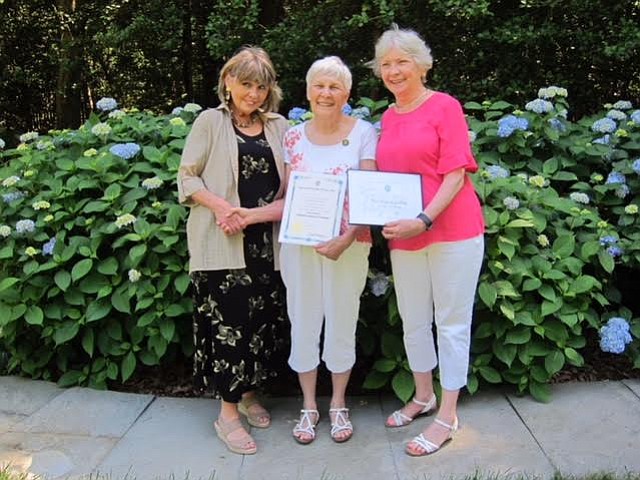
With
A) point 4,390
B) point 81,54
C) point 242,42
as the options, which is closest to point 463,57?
point 242,42

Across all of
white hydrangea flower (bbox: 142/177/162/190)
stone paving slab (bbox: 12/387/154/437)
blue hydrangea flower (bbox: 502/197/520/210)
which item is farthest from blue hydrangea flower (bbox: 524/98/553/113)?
stone paving slab (bbox: 12/387/154/437)

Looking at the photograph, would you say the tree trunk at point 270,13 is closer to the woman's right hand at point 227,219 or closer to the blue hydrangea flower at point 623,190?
the blue hydrangea flower at point 623,190

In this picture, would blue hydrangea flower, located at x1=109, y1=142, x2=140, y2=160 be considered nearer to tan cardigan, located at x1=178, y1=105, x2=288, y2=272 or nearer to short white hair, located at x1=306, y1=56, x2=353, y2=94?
tan cardigan, located at x1=178, y1=105, x2=288, y2=272

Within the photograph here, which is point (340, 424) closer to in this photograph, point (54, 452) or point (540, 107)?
point (54, 452)

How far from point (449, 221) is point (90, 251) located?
2.02 m

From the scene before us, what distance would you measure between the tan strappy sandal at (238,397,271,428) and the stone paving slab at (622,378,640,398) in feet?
6.52

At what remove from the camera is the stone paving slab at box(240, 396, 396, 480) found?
2.98m

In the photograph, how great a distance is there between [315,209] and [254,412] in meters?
1.20

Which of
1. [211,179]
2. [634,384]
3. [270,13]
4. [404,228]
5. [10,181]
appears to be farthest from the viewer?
[270,13]

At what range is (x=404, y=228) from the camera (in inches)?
112

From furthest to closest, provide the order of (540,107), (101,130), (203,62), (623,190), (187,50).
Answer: (203,62) → (187,50) → (540,107) → (101,130) → (623,190)

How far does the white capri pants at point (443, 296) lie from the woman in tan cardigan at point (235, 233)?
2.09 ft

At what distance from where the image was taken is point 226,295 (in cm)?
313

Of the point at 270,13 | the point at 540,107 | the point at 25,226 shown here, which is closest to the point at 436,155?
the point at 540,107
